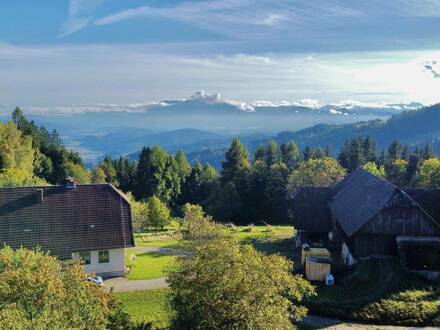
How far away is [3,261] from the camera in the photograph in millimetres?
19172

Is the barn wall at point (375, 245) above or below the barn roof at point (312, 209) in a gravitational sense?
below

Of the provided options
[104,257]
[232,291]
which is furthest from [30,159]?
[232,291]

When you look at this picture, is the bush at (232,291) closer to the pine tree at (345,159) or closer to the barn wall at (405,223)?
the barn wall at (405,223)

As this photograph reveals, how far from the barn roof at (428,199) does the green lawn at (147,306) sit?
2462 centimetres

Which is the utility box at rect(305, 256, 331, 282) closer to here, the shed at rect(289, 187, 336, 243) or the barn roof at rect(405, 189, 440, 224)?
the shed at rect(289, 187, 336, 243)

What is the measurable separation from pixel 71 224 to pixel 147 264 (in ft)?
25.8

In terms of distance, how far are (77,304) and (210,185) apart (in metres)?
87.2

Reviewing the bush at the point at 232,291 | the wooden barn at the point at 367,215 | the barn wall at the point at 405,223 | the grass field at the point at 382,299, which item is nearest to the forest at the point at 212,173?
the wooden barn at the point at 367,215

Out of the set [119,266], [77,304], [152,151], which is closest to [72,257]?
[119,266]

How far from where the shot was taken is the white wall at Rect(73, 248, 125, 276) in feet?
119

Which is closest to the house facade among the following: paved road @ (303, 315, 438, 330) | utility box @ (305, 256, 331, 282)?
utility box @ (305, 256, 331, 282)

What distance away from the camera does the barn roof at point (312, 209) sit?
152 feet

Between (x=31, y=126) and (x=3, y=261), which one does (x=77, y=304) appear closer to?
(x=3, y=261)

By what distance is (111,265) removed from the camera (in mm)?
36719
